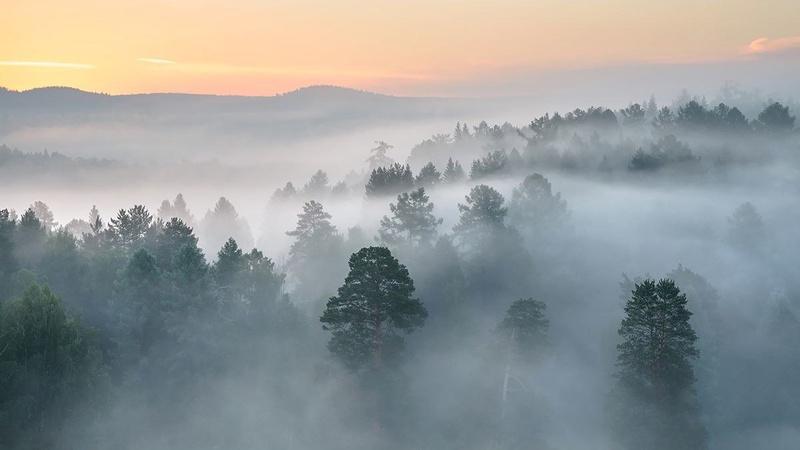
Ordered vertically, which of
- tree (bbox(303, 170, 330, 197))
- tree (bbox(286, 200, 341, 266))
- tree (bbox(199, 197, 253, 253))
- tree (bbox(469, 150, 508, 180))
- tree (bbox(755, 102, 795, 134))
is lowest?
tree (bbox(199, 197, 253, 253))

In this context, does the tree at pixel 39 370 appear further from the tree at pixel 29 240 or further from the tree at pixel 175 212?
the tree at pixel 175 212

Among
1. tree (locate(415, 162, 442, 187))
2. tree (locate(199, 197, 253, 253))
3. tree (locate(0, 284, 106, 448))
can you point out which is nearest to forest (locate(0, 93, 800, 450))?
tree (locate(0, 284, 106, 448))

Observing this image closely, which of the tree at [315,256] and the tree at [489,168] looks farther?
the tree at [489,168]

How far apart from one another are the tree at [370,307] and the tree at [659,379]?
13.4 m

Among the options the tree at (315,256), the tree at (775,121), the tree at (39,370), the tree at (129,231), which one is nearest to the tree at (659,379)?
the tree at (39,370)

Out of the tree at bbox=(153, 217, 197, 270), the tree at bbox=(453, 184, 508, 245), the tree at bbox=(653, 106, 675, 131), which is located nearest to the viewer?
the tree at bbox=(153, 217, 197, 270)

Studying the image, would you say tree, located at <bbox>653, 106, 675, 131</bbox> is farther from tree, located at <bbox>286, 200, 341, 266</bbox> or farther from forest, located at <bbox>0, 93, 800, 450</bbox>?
tree, located at <bbox>286, 200, 341, 266</bbox>

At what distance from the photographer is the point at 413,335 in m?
70.7

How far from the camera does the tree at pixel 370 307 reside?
57.1m

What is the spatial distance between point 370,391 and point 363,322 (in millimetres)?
4374

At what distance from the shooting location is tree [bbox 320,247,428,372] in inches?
2247

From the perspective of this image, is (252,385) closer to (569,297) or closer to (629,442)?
(629,442)

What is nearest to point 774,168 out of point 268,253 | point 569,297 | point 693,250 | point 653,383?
point 693,250

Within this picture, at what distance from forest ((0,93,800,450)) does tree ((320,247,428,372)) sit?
0.13m
